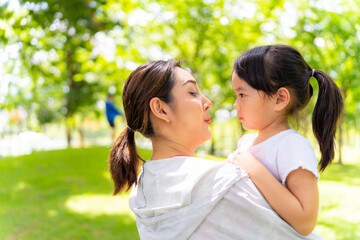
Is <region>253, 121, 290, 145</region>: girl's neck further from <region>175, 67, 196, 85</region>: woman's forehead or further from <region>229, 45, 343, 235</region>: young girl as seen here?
<region>175, 67, 196, 85</region>: woman's forehead

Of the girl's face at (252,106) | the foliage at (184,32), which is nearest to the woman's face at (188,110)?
the girl's face at (252,106)

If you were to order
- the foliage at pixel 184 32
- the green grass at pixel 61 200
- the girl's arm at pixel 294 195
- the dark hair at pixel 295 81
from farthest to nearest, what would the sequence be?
the foliage at pixel 184 32, the green grass at pixel 61 200, the dark hair at pixel 295 81, the girl's arm at pixel 294 195

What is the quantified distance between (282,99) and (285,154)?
0.66ft

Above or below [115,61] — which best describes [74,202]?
below

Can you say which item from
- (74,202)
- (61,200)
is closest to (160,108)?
(74,202)

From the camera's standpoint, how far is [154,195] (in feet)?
3.94

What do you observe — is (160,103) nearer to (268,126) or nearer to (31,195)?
(268,126)

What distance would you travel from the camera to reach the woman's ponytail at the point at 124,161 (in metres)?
1.36

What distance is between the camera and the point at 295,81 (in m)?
1.23

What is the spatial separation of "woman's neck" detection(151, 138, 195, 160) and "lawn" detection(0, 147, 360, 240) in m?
3.16

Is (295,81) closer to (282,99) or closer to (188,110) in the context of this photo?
(282,99)

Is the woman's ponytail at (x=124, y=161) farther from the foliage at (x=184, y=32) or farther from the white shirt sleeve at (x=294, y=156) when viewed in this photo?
the foliage at (x=184, y=32)

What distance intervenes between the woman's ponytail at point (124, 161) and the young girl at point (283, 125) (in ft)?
1.26

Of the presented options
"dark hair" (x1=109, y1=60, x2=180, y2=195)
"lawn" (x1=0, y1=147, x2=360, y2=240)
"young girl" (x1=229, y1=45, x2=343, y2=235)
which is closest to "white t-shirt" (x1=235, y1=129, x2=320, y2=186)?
"young girl" (x1=229, y1=45, x2=343, y2=235)
